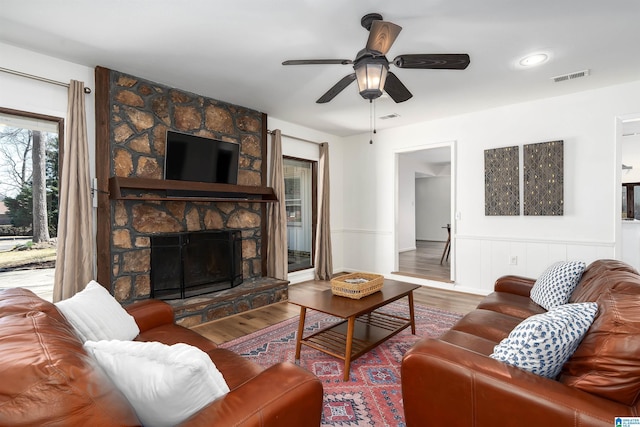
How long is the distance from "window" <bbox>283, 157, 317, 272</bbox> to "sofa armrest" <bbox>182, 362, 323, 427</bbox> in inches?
156

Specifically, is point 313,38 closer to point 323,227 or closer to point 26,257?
point 26,257

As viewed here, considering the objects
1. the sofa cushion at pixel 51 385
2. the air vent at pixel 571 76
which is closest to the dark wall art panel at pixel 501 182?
the air vent at pixel 571 76

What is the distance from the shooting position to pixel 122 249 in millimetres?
3180

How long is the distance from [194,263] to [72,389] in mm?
3042

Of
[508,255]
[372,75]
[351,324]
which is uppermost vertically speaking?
[372,75]

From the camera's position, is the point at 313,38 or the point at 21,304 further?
the point at 313,38

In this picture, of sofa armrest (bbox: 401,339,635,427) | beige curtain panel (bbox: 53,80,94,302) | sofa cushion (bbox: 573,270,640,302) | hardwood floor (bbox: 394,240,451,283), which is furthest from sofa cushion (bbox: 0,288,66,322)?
hardwood floor (bbox: 394,240,451,283)

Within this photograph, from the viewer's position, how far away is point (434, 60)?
208 cm

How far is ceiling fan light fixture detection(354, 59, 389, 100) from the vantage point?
6.94ft

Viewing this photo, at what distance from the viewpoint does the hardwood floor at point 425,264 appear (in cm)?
532

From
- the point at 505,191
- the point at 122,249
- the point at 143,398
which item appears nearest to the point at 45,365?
the point at 143,398

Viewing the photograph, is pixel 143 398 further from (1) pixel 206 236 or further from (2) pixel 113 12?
(1) pixel 206 236

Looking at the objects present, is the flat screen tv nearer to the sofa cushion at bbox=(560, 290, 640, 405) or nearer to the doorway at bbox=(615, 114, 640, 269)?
the sofa cushion at bbox=(560, 290, 640, 405)

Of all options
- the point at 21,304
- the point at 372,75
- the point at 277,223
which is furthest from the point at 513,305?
the point at 277,223
